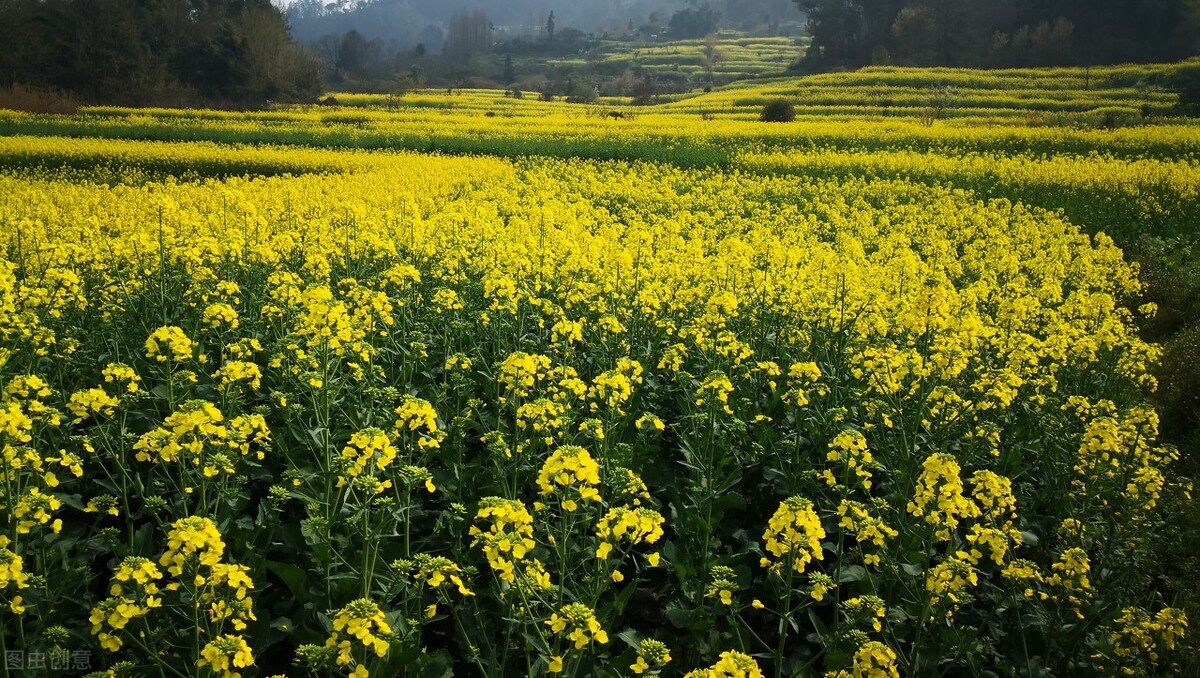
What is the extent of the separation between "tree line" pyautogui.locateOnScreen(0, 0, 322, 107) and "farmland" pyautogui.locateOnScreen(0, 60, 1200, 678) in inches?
1640

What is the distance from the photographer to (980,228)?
12.5m

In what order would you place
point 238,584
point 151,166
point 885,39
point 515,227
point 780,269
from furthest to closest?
point 885,39 < point 151,166 < point 515,227 < point 780,269 < point 238,584

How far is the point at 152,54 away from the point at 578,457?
5542 centimetres

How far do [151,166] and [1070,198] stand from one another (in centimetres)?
2198

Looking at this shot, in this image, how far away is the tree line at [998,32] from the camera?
181 feet

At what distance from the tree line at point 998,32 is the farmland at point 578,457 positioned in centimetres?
5864

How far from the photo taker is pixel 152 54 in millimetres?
46719

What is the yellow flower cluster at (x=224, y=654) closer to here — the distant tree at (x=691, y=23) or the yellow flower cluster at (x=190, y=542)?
the yellow flower cluster at (x=190, y=542)

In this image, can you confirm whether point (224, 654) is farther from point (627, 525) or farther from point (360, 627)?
point (627, 525)

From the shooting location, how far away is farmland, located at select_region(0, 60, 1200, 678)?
2.72 metres

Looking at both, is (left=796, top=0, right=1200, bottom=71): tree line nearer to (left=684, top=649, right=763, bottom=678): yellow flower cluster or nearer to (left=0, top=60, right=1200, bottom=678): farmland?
(left=0, top=60, right=1200, bottom=678): farmland

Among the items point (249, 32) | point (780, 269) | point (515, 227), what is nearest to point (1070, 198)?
point (780, 269)

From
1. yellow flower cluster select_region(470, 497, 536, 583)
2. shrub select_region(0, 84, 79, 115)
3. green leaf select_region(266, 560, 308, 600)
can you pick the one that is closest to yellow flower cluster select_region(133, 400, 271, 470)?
green leaf select_region(266, 560, 308, 600)

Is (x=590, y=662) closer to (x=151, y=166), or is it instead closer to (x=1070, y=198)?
(x=1070, y=198)
